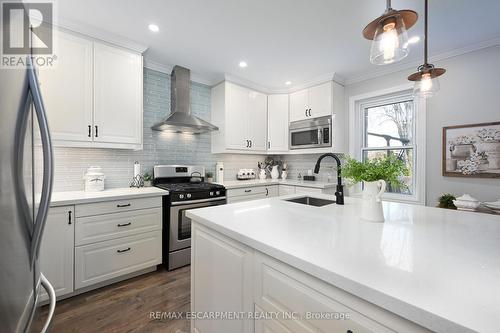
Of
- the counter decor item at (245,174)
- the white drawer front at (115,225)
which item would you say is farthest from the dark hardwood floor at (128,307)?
the counter decor item at (245,174)

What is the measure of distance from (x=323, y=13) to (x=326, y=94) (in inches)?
58.6

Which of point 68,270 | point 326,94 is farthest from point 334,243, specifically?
point 326,94

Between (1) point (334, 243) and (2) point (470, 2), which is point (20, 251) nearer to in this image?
(1) point (334, 243)

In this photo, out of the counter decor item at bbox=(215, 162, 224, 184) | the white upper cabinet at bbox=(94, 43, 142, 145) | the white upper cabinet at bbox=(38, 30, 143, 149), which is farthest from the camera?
the counter decor item at bbox=(215, 162, 224, 184)

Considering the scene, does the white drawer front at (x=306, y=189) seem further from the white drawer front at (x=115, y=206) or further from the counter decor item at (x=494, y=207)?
the white drawer front at (x=115, y=206)

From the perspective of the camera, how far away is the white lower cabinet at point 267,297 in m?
0.62

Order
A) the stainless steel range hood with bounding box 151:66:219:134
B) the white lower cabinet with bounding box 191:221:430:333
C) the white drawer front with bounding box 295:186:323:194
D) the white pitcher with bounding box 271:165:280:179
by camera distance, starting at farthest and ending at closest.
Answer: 1. the white pitcher with bounding box 271:165:280:179
2. the white drawer front with bounding box 295:186:323:194
3. the stainless steel range hood with bounding box 151:66:219:134
4. the white lower cabinet with bounding box 191:221:430:333

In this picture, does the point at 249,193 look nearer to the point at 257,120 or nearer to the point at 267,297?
the point at 257,120

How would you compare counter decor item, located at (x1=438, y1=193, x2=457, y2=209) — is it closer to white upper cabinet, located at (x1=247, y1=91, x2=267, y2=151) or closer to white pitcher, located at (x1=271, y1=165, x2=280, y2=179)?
white pitcher, located at (x1=271, y1=165, x2=280, y2=179)

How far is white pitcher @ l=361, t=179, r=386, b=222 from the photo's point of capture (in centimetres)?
114

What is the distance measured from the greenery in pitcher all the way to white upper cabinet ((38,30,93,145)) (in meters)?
2.47

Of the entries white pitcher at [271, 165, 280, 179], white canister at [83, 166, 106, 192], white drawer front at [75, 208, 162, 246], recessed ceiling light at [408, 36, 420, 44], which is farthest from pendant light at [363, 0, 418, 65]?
white pitcher at [271, 165, 280, 179]

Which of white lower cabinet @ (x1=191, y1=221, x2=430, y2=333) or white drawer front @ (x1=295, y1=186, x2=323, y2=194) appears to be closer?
white lower cabinet @ (x1=191, y1=221, x2=430, y2=333)

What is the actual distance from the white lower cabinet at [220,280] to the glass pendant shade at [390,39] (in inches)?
47.8
